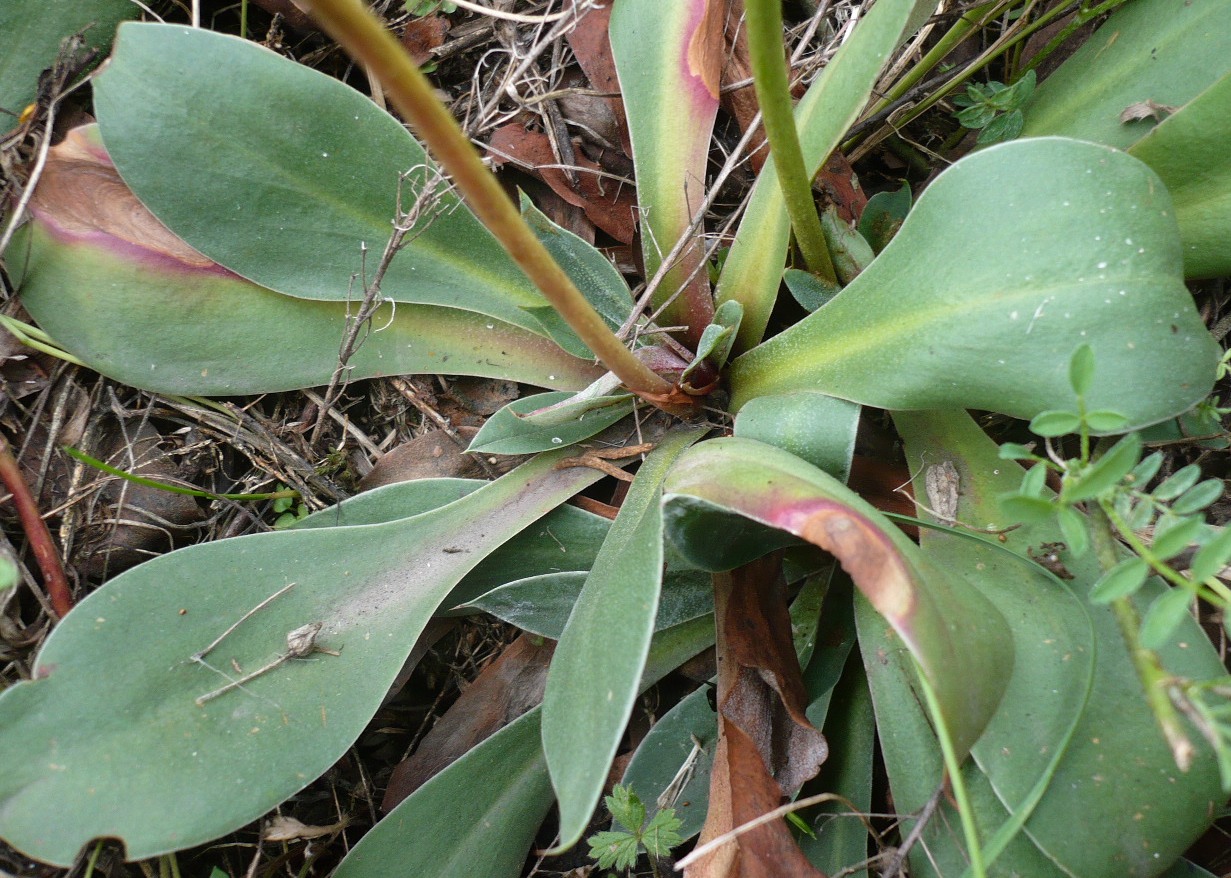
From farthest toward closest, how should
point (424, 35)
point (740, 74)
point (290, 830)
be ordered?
point (424, 35)
point (740, 74)
point (290, 830)

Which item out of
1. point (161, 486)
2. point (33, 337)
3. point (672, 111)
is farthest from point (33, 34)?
point (672, 111)

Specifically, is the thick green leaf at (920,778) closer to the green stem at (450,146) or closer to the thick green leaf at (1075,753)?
the thick green leaf at (1075,753)

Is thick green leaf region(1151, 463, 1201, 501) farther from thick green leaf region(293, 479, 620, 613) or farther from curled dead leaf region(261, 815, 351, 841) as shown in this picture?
curled dead leaf region(261, 815, 351, 841)

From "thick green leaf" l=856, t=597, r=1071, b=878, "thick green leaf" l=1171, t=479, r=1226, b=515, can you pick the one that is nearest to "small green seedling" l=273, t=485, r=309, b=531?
"thick green leaf" l=856, t=597, r=1071, b=878

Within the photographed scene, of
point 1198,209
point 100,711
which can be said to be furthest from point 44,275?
point 1198,209

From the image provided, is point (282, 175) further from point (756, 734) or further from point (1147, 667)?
point (1147, 667)

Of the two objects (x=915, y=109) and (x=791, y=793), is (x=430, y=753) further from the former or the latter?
(x=915, y=109)

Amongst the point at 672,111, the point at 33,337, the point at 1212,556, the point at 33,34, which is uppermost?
the point at 33,34

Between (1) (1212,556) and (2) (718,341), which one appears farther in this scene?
(2) (718,341)
